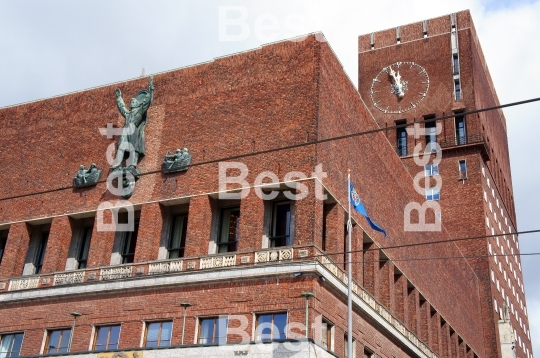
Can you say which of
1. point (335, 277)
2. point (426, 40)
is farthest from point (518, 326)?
point (335, 277)

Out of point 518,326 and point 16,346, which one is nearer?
point 16,346

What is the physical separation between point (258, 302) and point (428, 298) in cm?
2133

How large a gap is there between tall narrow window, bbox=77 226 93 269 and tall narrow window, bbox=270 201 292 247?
11.0m

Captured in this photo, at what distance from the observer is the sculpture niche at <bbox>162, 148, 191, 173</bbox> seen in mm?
35625

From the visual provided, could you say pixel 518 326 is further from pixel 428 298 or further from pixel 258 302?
pixel 258 302

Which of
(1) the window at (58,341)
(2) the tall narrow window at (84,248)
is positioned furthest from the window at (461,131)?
(1) the window at (58,341)

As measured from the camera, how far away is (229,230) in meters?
34.6

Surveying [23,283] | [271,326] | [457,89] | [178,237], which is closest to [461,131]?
[457,89]

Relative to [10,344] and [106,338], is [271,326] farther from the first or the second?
[10,344]

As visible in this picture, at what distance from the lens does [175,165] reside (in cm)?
3572

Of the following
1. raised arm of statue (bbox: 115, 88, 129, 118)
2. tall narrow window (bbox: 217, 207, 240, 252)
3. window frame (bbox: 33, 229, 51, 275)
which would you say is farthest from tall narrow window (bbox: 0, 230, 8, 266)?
tall narrow window (bbox: 217, 207, 240, 252)

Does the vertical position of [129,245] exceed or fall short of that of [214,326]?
it exceeds it

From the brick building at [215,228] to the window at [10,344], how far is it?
75mm

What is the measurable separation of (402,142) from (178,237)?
45.9 meters
